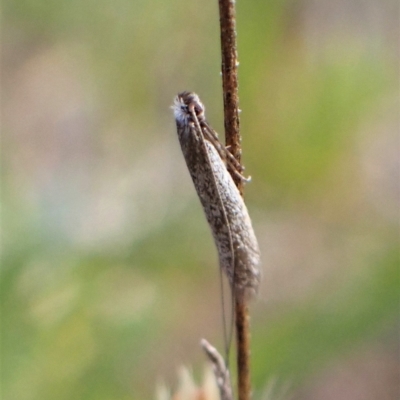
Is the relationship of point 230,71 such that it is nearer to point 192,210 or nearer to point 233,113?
point 233,113

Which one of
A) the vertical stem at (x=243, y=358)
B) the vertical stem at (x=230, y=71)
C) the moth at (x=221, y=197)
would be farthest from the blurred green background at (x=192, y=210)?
the vertical stem at (x=230, y=71)

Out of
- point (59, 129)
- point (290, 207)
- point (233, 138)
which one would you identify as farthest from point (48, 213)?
point (59, 129)

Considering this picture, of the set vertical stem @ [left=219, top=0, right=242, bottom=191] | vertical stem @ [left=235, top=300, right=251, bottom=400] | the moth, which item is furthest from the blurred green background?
vertical stem @ [left=219, top=0, right=242, bottom=191]

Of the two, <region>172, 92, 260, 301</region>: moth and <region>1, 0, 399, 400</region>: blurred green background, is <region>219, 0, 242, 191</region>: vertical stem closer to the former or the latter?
<region>172, 92, 260, 301</region>: moth

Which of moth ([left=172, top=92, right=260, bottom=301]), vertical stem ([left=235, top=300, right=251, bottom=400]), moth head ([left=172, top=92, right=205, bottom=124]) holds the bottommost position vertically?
vertical stem ([left=235, top=300, right=251, bottom=400])

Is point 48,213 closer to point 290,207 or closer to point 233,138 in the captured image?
point 290,207

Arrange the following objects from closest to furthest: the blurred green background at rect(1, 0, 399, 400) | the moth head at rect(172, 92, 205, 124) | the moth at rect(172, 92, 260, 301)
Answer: the moth at rect(172, 92, 260, 301) < the moth head at rect(172, 92, 205, 124) < the blurred green background at rect(1, 0, 399, 400)
